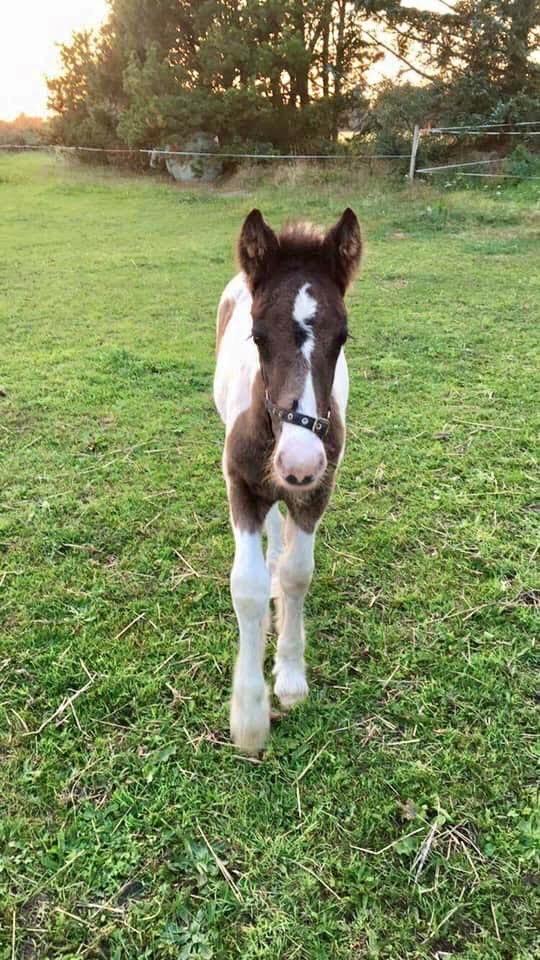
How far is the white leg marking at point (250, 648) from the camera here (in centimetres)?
222

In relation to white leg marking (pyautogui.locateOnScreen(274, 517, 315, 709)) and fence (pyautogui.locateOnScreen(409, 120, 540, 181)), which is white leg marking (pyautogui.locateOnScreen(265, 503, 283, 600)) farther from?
fence (pyautogui.locateOnScreen(409, 120, 540, 181))

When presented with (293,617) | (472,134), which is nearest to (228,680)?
(293,617)

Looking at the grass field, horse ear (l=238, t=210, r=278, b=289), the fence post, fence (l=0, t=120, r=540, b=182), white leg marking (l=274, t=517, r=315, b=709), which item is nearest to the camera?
the grass field

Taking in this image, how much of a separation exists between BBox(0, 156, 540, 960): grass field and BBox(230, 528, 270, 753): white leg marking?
3.6 inches

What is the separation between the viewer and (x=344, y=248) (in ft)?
7.30

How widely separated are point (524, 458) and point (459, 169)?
1236 centimetres

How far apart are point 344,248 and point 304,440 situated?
0.80 meters

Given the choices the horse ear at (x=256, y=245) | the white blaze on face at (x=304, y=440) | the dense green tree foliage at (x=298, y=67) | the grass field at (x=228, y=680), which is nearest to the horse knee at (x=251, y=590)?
the grass field at (x=228, y=680)

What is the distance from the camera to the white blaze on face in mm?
1812

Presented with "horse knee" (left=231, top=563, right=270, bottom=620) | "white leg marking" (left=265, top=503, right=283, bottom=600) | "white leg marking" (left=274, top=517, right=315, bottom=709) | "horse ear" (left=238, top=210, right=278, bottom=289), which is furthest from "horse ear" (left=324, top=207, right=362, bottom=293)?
"white leg marking" (left=265, top=503, right=283, bottom=600)

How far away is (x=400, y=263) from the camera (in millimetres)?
8711

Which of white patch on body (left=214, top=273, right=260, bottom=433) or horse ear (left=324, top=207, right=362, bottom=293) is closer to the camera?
horse ear (left=324, top=207, right=362, bottom=293)

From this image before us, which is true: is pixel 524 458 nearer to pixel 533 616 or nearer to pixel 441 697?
pixel 533 616

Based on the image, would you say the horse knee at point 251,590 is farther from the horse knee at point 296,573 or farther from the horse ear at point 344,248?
the horse ear at point 344,248
